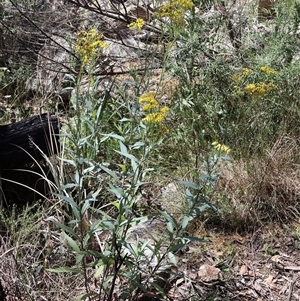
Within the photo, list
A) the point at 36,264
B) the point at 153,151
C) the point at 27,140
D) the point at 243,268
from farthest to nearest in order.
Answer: the point at 153,151 < the point at 27,140 < the point at 243,268 < the point at 36,264

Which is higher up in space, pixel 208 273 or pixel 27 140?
pixel 27 140

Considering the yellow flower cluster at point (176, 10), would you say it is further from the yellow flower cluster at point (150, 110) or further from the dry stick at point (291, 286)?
the dry stick at point (291, 286)

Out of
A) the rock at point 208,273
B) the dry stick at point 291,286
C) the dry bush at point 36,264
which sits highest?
the dry bush at point 36,264

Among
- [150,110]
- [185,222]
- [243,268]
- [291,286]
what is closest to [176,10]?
[150,110]

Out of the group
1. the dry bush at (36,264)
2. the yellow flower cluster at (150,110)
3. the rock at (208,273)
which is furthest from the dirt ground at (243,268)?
the yellow flower cluster at (150,110)

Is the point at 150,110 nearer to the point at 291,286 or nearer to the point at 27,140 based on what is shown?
the point at 291,286

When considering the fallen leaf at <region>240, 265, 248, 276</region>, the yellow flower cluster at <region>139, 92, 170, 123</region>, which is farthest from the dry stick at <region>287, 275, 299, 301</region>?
the yellow flower cluster at <region>139, 92, 170, 123</region>

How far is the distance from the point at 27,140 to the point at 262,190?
1.51 m

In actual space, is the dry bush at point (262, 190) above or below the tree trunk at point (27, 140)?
below

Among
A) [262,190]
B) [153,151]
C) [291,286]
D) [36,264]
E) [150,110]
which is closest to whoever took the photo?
[150,110]

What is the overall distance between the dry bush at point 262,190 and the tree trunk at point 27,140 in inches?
43.8

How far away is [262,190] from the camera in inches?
127

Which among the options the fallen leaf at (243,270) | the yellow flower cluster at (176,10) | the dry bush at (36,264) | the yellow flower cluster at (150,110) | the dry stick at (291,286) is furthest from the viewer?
the fallen leaf at (243,270)

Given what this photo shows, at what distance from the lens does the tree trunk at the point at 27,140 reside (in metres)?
3.36
